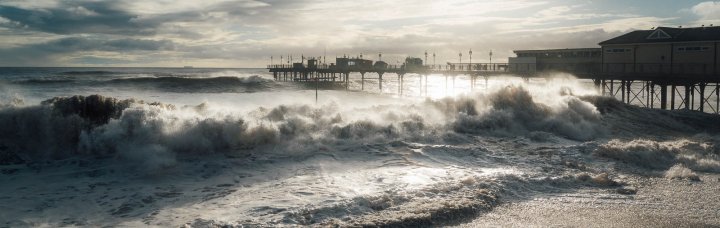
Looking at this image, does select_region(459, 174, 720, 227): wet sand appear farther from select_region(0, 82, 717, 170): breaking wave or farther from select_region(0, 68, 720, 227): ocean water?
select_region(0, 82, 717, 170): breaking wave

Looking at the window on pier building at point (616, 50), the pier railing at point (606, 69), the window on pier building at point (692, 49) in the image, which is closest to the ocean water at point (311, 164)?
the pier railing at point (606, 69)

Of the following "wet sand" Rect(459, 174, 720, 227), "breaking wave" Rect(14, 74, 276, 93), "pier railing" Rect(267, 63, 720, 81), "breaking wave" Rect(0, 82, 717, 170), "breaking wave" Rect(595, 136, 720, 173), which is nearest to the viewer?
"wet sand" Rect(459, 174, 720, 227)

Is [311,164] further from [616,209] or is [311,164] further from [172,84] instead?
[172,84]

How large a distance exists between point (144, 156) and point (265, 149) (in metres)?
3.38

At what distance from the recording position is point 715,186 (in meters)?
11.4

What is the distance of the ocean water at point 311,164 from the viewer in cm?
942

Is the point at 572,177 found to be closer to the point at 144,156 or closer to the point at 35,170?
the point at 144,156

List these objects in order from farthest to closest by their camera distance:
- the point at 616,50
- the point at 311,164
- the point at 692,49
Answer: the point at 616,50
the point at 692,49
the point at 311,164

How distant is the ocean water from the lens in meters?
9.42

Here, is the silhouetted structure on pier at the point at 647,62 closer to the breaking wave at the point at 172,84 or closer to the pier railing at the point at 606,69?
the pier railing at the point at 606,69

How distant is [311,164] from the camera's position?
527 inches

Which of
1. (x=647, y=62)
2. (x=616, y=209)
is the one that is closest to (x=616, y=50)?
(x=647, y=62)

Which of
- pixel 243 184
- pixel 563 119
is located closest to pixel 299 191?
pixel 243 184

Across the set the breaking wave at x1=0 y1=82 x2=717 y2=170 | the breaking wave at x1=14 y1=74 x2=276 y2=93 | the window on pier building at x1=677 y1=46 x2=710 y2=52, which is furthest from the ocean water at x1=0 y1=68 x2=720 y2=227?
the breaking wave at x1=14 y1=74 x2=276 y2=93
